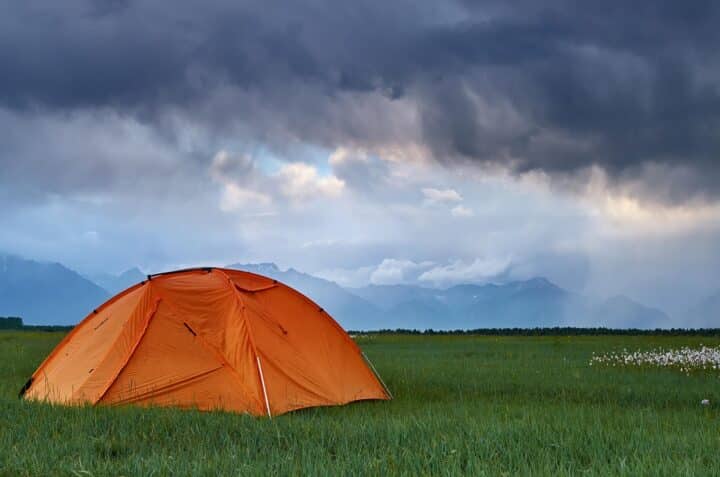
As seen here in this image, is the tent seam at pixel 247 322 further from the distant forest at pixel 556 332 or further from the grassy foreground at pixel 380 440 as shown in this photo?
the distant forest at pixel 556 332

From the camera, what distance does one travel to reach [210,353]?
1353 cm

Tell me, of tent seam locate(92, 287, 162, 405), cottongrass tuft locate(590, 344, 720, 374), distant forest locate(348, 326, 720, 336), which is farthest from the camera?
distant forest locate(348, 326, 720, 336)

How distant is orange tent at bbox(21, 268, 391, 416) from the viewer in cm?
→ 1313

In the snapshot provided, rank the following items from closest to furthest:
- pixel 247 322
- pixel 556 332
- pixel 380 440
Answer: pixel 380 440 < pixel 247 322 < pixel 556 332

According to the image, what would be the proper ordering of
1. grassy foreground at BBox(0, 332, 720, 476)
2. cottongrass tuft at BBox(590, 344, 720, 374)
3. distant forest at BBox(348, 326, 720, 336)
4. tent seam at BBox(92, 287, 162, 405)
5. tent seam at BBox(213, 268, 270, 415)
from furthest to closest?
distant forest at BBox(348, 326, 720, 336), cottongrass tuft at BBox(590, 344, 720, 374), tent seam at BBox(92, 287, 162, 405), tent seam at BBox(213, 268, 270, 415), grassy foreground at BBox(0, 332, 720, 476)

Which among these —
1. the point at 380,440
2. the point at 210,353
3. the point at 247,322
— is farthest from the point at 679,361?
the point at 380,440

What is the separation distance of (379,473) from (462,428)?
288cm

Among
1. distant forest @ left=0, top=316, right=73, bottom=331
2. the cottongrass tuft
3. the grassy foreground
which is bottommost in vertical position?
the grassy foreground

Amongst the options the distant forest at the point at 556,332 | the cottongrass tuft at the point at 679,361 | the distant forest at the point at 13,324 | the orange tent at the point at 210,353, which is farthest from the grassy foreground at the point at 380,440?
the distant forest at the point at 13,324

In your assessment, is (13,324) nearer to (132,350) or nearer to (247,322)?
(132,350)


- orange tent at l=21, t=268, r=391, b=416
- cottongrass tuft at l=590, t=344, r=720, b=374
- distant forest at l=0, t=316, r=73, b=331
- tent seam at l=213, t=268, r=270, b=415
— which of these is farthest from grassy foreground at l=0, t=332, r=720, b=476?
distant forest at l=0, t=316, r=73, b=331

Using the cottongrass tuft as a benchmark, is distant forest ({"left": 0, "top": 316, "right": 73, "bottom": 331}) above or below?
above

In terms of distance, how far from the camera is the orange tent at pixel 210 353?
43.1 feet

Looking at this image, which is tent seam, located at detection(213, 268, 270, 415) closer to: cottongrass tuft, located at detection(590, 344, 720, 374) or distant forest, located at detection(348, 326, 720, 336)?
cottongrass tuft, located at detection(590, 344, 720, 374)
